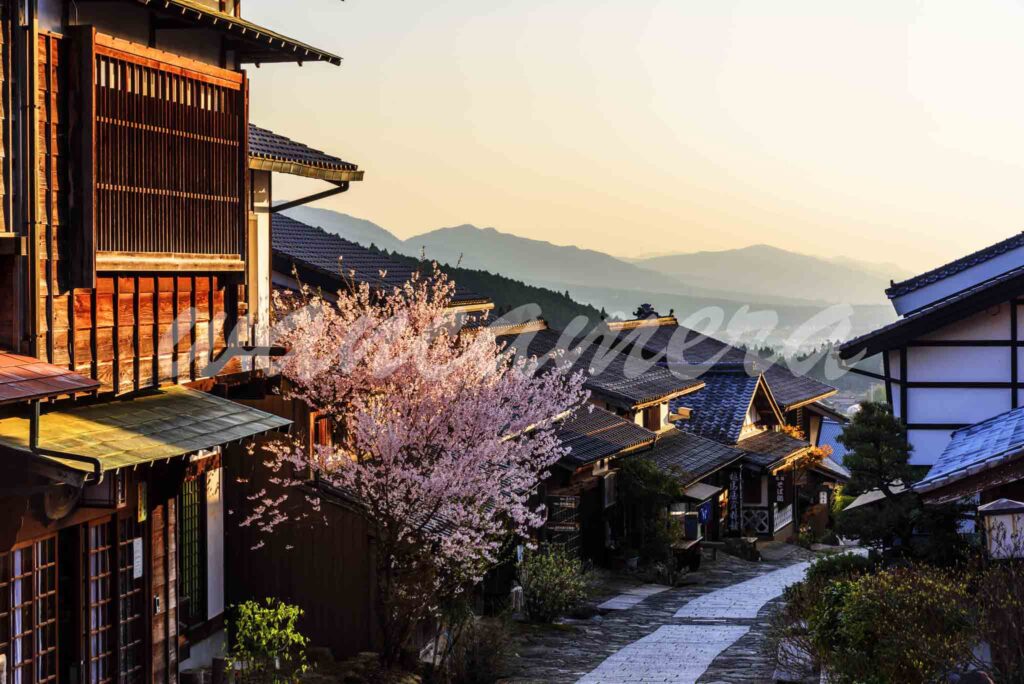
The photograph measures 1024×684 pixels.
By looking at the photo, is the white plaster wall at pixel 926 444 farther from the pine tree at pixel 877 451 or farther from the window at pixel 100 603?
the window at pixel 100 603

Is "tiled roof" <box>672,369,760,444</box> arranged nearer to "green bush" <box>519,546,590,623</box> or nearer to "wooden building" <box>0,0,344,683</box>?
"green bush" <box>519,546,590,623</box>

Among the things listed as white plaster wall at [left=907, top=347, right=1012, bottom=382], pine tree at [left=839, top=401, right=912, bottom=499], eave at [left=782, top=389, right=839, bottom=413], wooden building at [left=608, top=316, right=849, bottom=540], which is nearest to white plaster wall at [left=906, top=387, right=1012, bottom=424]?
white plaster wall at [left=907, top=347, right=1012, bottom=382]

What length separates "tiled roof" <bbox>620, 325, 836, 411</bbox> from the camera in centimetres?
4859

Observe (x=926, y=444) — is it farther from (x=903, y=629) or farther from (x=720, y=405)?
(x=720, y=405)

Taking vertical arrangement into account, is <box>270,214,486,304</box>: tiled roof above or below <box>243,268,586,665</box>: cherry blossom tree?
above

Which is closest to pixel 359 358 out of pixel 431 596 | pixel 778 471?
pixel 431 596

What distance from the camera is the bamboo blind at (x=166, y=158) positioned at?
1305 centimetres

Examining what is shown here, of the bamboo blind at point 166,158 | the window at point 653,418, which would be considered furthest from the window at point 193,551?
the window at point 653,418

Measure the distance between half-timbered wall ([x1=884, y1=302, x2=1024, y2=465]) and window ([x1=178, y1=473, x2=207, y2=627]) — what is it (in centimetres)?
1342

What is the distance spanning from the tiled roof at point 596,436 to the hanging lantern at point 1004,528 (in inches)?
529

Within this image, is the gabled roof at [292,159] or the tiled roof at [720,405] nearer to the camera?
the gabled roof at [292,159]

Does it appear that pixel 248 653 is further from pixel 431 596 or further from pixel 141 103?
pixel 141 103

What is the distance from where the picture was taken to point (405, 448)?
18.1 metres

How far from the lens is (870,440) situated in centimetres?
2166
